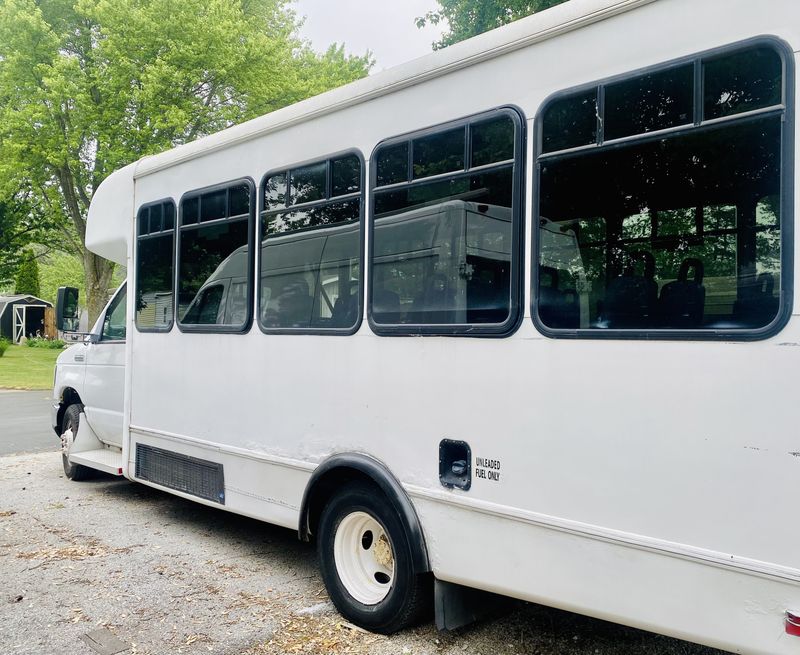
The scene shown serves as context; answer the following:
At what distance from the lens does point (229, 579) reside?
479 centimetres

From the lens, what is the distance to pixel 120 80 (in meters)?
19.2

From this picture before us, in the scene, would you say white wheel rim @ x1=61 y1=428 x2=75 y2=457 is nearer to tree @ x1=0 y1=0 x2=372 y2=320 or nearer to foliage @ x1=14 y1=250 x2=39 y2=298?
tree @ x1=0 y1=0 x2=372 y2=320

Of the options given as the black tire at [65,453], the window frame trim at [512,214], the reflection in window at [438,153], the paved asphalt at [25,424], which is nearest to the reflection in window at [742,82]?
the window frame trim at [512,214]

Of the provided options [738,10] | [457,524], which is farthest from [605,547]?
[738,10]

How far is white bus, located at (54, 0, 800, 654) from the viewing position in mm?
2592

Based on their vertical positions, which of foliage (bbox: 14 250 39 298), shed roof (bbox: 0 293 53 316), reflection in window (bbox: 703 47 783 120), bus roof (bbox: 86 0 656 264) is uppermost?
foliage (bbox: 14 250 39 298)

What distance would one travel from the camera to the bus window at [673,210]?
259cm

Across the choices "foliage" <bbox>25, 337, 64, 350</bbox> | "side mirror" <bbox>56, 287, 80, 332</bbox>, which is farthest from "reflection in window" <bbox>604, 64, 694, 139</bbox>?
"foliage" <bbox>25, 337, 64, 350</bbox>

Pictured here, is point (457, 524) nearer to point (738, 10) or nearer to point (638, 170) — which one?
point (638, 170)

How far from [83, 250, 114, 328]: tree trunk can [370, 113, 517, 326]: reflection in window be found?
20016mm

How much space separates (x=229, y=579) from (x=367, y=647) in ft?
4.68

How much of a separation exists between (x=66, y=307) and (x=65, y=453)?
163 cm

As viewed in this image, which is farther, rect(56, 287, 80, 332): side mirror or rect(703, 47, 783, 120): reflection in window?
rect(56, 287, 80, 332): side mirror

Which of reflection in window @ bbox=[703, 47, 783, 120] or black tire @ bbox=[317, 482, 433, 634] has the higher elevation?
reflection in window @ bbox=[703, 47, 783, 120]
